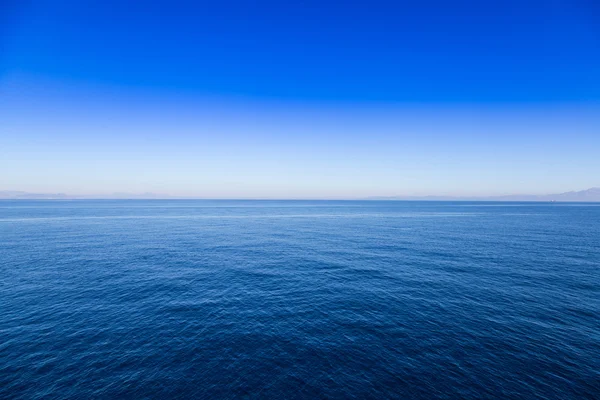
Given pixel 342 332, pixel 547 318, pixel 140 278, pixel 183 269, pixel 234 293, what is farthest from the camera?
pixel 183 269

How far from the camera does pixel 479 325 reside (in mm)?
27391

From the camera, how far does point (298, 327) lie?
2739 cm

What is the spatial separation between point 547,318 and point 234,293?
130ft

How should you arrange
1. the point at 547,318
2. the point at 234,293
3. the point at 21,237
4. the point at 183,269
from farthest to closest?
the point at 21,237 → the point at 183,269 → the point at 234,293 → the point at 547,318

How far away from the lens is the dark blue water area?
19.5 m

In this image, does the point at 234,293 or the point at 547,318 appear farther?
the point at 234,293

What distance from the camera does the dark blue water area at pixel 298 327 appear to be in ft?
64.0

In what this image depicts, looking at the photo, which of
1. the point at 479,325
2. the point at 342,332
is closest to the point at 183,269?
the point at 342,332

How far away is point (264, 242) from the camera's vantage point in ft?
237

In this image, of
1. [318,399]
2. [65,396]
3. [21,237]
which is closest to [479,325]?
[318,399]

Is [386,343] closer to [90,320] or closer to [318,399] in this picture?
[318,399]

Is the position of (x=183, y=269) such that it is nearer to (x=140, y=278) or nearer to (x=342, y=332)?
(x=140, y=278)

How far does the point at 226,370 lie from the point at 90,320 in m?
19.0

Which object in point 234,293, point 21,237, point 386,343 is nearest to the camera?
point 386,343
